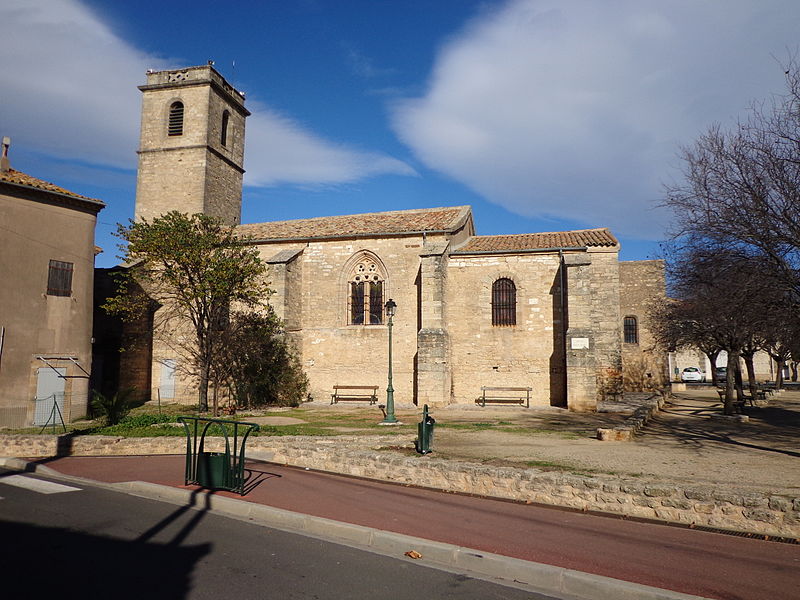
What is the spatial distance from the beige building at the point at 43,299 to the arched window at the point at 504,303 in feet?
50.4

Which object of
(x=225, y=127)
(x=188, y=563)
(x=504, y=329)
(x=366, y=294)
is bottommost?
(x=188, y=563)


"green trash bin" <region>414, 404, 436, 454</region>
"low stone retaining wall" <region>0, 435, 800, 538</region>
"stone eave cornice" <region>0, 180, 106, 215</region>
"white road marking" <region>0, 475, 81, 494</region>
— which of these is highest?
"stone eave cornice" <region>0, 180, 106, 215</region>

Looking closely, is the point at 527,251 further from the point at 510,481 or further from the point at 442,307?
the point at 510,481

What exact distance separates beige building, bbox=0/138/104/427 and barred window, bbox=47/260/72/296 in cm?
3

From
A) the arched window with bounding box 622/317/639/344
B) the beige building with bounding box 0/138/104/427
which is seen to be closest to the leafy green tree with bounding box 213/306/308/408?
the beige building with bounding box 0/138/104/427

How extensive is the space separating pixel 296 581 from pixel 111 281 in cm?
2189

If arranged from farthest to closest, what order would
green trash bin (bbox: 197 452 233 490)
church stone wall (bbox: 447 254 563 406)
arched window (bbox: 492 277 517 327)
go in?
1. arched window (bbox: 492 277 517 327)
2. church stone wall (bbox: 447 254 563 406)
3. green trash bin (bbox: 197 452 233 490)

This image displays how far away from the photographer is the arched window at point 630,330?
104 ft

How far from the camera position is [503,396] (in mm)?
20406

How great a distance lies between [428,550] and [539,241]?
17687mm

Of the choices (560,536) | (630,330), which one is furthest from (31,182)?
(630,330)

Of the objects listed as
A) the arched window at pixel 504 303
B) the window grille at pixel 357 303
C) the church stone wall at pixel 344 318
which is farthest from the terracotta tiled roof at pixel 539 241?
the window grille at pixel 357 303

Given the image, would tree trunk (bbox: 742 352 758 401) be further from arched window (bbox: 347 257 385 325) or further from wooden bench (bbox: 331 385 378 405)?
arched window (bbox: 347 257 385 325)

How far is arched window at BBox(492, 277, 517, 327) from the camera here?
68.0 ft
